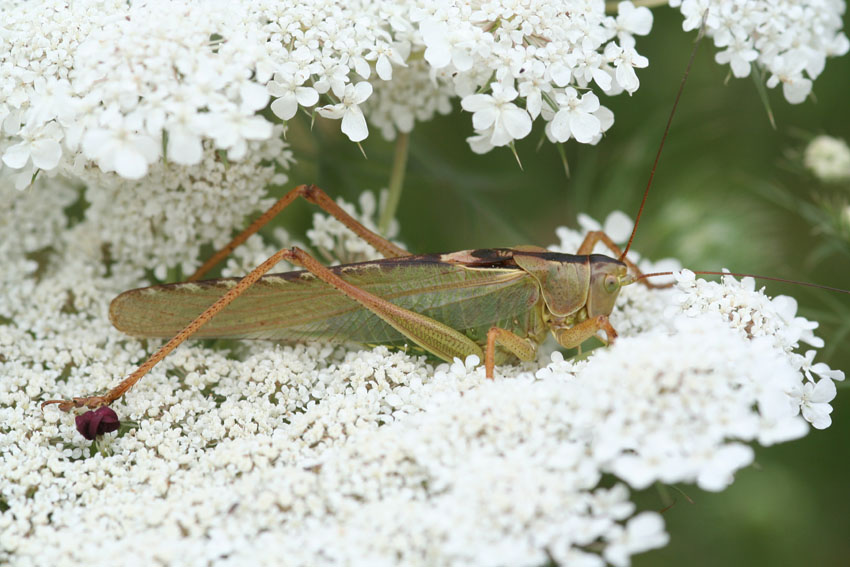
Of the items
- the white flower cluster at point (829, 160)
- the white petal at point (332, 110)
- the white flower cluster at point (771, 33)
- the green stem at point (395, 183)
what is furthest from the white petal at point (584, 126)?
the white flower cluster at point (829, 160)

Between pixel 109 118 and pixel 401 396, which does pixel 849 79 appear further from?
pixel 109 118

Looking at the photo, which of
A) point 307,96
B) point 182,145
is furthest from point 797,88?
point 182,145

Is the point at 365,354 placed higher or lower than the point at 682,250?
lower

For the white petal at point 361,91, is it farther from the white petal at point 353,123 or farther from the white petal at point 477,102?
the white petal at point 477,102

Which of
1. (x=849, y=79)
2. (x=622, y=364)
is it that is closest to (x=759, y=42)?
(x=849, y=79)

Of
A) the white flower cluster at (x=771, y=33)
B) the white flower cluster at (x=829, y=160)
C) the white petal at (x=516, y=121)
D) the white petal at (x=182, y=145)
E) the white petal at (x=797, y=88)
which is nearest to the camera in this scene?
the white petal at (x=182, y=145)
